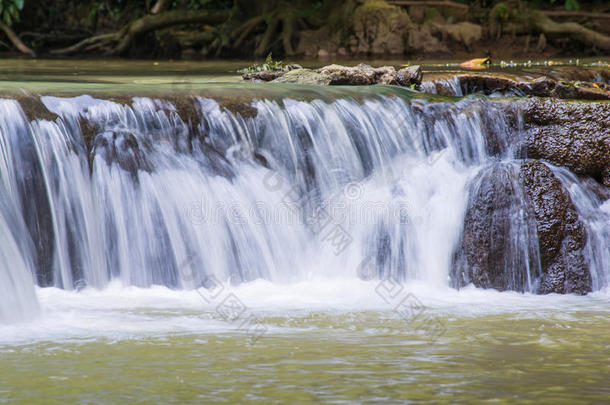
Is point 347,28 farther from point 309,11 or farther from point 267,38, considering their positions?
point 267,38

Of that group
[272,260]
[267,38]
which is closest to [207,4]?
[267,38]

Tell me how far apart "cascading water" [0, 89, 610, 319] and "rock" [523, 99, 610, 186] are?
17 centimetres

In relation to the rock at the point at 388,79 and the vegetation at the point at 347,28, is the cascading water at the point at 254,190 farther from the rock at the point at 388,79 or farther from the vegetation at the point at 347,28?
the vegetation at the point at 347,28

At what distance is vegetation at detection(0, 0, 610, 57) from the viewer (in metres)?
16.3

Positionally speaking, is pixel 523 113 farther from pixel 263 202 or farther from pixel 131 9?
pixel 131 9

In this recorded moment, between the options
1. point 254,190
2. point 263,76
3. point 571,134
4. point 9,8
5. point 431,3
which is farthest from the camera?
point 9,8

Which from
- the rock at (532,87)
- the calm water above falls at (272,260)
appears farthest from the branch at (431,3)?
the calm water above falls at (272,260)

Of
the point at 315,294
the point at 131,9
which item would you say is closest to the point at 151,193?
the point at 315,294

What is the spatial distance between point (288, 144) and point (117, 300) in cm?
197

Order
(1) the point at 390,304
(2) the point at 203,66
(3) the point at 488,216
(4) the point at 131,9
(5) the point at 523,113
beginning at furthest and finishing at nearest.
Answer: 1. (4) the point at 131,9
2. (2) the point at 203,66
3. (5) the point at 523,113
4. (3) the point at 488,216
5. (1) the point at 390,304

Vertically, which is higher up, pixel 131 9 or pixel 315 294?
pixel 131 9

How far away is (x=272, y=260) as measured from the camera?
21.5 feet

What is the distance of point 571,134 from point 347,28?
9.90m

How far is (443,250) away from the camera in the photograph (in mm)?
6641
